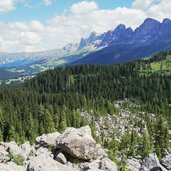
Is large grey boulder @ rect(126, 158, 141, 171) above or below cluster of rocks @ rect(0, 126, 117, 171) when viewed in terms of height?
below

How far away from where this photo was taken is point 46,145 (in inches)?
2421

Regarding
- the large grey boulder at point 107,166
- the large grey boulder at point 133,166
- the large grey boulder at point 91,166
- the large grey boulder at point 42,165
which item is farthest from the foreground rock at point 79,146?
the large grey boulder at point 133,166

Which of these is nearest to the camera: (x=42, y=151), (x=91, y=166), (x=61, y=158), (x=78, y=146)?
(x=91, y=166)

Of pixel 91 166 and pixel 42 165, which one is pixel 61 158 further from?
pixel 42 165

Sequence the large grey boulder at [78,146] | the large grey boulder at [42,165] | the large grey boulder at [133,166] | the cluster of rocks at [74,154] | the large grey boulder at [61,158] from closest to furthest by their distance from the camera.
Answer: the large grey boulder at [42,165], the cluster of rocks at [74,154], the large grey boulder at [61,158], the large grey boulder at [78,146], the large grey boulder at [133,166]

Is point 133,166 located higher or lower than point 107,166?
lower

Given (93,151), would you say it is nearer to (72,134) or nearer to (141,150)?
(72,134)

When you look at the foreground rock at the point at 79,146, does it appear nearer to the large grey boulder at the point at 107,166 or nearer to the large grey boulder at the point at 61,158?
the large grey boulder at the point at 61,158

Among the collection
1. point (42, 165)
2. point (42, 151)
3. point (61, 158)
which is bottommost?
point (42, 151)

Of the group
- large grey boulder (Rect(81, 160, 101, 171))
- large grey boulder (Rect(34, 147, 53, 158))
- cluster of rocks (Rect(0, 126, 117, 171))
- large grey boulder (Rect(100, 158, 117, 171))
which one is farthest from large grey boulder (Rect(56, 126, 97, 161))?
large grey boulder (Rect(100, 158, 117, 171))

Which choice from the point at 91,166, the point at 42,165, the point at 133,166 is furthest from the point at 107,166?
the point at 133,166

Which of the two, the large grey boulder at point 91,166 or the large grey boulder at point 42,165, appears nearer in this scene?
the large grey boulder at point 42,165

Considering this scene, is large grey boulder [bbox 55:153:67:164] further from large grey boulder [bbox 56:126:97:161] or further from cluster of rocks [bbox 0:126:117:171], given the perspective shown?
large grey boulder [bbox 56:126:97:161]

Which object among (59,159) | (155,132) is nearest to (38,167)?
(59,159)
